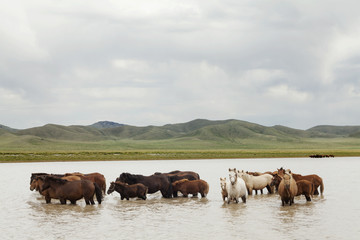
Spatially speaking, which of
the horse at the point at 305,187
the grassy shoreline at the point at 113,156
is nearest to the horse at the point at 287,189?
the horse at the point at 305,187

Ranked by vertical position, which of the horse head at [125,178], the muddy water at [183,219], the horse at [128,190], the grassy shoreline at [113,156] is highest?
the grassy shoreline at [113,156]

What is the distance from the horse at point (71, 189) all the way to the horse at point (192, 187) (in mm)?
4286

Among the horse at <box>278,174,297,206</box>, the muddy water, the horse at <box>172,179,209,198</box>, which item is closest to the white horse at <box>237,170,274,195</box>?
the muddy water

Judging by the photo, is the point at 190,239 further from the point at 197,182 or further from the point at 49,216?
the point at 197,182

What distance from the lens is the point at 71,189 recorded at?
1756 centimetres

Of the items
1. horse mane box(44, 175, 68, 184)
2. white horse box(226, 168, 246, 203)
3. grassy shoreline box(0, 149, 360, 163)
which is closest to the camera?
horse mane box(44, 175, 68, 184)

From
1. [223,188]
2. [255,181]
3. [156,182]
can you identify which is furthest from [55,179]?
[255,181]

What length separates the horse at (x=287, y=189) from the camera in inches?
651

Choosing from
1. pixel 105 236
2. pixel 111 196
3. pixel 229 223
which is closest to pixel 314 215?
pixel 229 223

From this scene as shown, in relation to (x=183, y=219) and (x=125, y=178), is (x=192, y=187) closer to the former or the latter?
(x=125, y=178)

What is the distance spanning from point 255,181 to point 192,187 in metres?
3.55

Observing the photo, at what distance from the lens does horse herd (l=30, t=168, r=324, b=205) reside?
57.5 feet

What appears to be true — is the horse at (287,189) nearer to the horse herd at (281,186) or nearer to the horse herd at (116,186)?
the horse herd at (281,186)

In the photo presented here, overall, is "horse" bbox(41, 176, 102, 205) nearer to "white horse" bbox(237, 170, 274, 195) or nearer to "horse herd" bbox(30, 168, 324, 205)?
"horse herd" bbox(30, 168, 324, 205)
